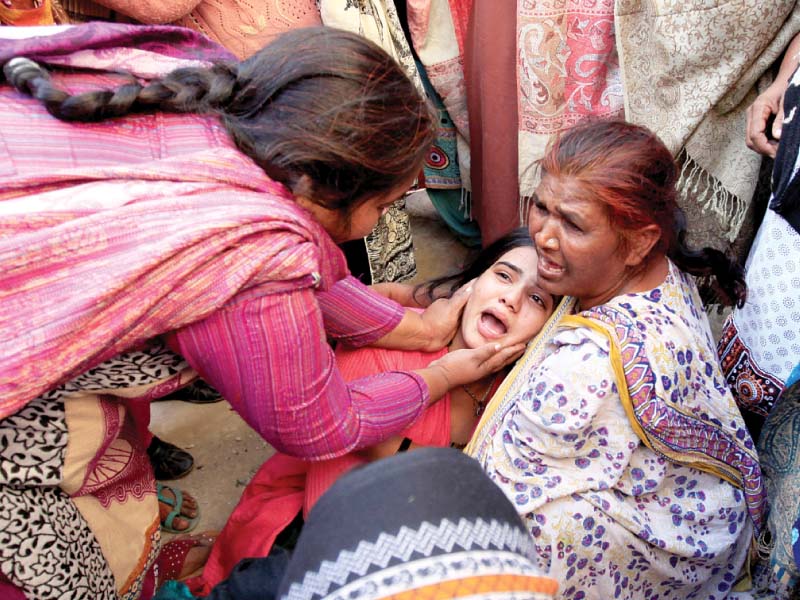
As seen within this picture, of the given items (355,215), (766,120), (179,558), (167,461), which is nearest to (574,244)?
(355,215)

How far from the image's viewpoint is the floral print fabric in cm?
177

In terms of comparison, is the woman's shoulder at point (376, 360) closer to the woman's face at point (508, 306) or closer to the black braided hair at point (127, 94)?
the woman's face at point (508, 306)

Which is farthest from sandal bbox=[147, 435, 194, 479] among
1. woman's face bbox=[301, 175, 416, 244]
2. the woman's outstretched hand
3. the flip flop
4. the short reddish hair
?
the woman's outstretched hand

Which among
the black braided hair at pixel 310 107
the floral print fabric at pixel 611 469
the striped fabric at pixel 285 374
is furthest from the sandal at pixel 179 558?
the black braided hair at pixel 310 107

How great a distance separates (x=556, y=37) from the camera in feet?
9.76

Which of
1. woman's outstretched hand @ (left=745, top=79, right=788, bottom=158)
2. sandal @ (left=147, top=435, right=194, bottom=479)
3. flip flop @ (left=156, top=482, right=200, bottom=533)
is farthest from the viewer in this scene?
sandal @ (left=147, top=435, right=194, bottom=479)

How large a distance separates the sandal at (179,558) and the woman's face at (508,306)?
3.75ft

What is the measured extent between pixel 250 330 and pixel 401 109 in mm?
562

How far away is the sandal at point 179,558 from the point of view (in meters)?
2.36

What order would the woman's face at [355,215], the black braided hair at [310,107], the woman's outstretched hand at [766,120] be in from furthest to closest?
1. the woman's outstretched hand at [766,120]
2. the woman's face at [355,215]
3. the black braided hair at [310,107]

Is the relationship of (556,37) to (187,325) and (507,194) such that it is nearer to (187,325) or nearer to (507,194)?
(507,194)

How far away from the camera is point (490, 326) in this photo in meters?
2.26

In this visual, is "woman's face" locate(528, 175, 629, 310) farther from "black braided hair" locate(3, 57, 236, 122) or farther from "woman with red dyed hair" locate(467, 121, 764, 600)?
"black braided hair" locate(3, 57, 236, 122)

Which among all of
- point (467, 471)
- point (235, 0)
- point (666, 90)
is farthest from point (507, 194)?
point (467, 471)
